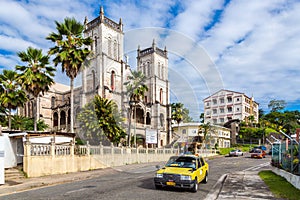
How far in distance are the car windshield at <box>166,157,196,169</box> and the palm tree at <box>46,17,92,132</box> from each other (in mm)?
14716

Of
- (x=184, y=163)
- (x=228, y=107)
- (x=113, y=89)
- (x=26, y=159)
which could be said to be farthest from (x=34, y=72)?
(x=228, y=107)

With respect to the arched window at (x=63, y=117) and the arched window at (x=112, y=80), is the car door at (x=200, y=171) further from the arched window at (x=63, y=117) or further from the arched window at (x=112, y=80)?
the arched window at (x=63, y=117)

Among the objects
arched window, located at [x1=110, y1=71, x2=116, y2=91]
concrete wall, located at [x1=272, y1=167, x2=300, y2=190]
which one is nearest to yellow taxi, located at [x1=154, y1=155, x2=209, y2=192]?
concrete wall, located at [x1=272, y1=167, x2=300, y2=190]

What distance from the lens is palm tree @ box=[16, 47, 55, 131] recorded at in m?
24.3

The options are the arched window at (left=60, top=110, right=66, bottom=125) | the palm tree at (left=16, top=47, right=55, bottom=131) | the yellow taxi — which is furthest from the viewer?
the arched window at (left=60, top=110, right=66, bottom=125)

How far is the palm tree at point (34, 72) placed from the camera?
24266mm

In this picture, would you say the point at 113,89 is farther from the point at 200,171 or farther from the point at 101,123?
the point at 200,171

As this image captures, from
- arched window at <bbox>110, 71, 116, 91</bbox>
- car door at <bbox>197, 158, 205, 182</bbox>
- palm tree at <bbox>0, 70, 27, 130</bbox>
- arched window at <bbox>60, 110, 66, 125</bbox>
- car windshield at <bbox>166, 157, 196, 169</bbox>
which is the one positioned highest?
arched window at <bbox>110, 71, 116, 91</bbox>

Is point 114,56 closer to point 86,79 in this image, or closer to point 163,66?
point 86,79

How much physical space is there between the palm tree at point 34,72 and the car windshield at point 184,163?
Result: 17242 mm

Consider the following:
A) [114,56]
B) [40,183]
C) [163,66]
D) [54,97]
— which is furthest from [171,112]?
[40,183]

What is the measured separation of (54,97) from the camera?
190ft

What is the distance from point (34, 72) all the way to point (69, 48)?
13.1 feet

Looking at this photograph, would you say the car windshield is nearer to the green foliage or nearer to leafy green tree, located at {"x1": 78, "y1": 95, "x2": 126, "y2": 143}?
leafy green tree, located at {"x1": 78, "y1": 95, "x2": 126, "y2": 143}
